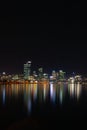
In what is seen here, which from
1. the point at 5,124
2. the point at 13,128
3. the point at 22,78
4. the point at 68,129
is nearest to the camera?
the point at 13,128

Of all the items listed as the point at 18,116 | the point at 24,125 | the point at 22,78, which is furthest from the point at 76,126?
the point at 22,78

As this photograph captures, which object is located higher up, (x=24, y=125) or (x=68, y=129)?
(x=24, y=125)

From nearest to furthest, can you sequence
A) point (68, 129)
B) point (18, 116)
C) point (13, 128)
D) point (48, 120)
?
point (13, 128), point (68, 129), point (48, 120), point (18, 116)

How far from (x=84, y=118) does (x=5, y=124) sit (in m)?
7.66

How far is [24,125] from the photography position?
8.30m

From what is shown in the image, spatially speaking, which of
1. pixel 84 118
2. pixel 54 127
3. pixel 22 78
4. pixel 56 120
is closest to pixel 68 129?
pixel 54 127

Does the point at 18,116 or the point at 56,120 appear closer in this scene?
the point at 56,120

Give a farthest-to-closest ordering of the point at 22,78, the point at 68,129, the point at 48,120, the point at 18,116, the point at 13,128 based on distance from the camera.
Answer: the point at 22,78
the point at 18,116
the point at 48,120
the point at 68,129
the point at 13,128

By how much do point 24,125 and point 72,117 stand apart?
18833 millimetres

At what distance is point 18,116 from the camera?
2639 centimetres

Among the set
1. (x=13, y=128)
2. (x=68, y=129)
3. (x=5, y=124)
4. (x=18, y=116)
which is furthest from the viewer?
(x=18, y=116)

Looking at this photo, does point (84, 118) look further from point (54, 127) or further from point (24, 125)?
point (24, 125)

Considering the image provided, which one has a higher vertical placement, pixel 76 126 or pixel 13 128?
pixel 13 128

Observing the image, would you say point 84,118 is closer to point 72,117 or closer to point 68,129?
point 72,117
